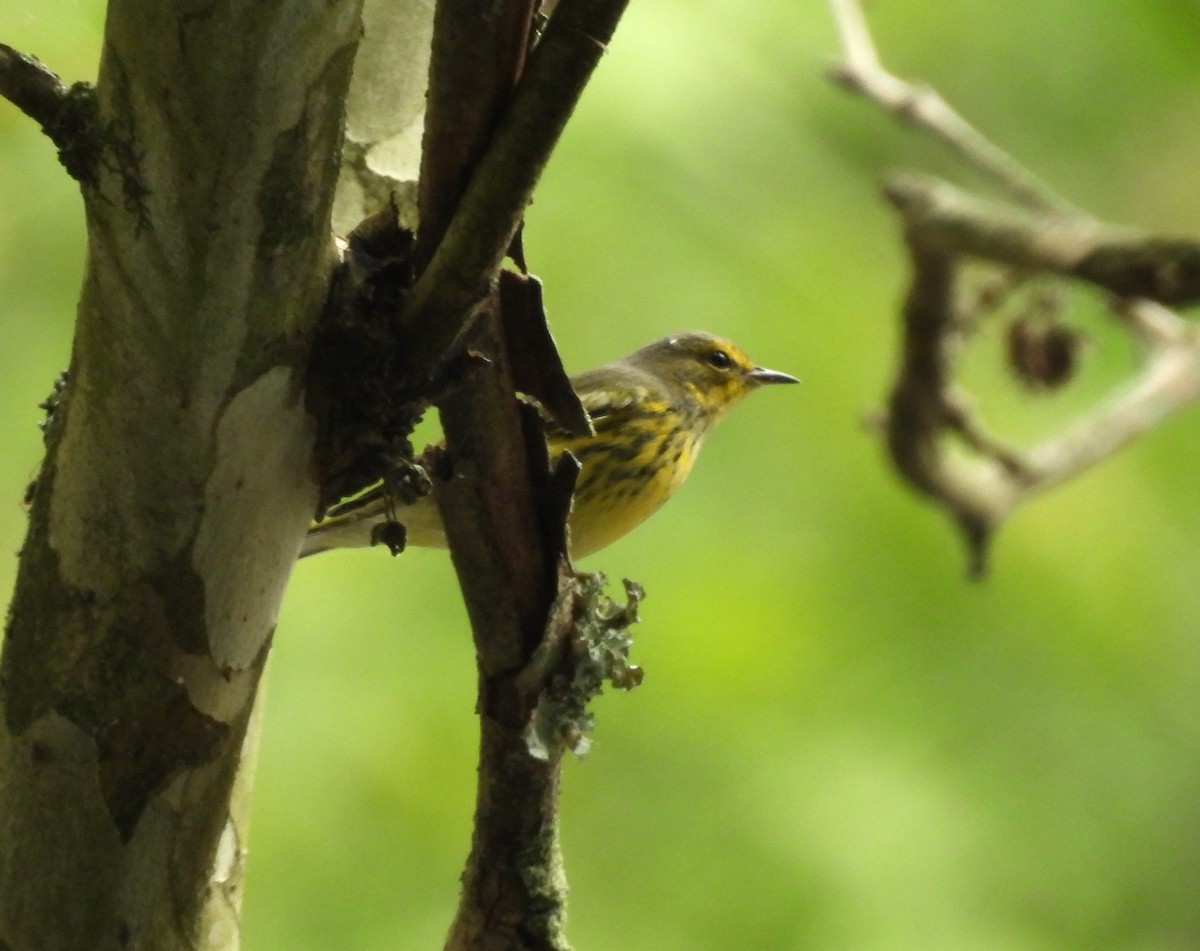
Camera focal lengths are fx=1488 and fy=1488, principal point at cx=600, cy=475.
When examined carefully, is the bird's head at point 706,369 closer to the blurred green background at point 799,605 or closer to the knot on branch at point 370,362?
the blurred green background at point 799,605

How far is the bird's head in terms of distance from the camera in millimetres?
3928

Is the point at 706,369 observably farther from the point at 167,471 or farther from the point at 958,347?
the point at 167,471

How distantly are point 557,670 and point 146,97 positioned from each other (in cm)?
72

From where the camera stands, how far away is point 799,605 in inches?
184

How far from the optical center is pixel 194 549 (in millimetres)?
1392

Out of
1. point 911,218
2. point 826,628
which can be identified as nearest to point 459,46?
point 911,218

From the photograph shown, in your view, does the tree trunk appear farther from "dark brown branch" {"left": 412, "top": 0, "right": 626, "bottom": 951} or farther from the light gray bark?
"dark brown branch" {"left": 412, "top": 0, "right": 626, "bottom": 951}

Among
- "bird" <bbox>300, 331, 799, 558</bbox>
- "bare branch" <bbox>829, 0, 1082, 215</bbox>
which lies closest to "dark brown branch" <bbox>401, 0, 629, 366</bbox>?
"bird" <bbox>300, 331, 799, 558</bbox>

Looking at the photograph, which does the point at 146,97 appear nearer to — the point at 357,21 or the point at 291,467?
the point at 357,21

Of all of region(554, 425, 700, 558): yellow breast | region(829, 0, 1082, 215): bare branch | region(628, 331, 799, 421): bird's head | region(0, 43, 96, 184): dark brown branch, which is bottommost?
region(0, 43, 96, 184): dark brown branch

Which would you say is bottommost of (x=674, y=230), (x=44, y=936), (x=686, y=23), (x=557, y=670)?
(x=44, y=936)

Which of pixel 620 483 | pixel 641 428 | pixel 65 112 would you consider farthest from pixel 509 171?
pixel 641 428

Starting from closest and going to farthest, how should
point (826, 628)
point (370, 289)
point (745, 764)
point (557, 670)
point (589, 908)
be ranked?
point (370, 289) < point (557, 670) < point (589, 908) < point (745, 764) < point (826, 628)

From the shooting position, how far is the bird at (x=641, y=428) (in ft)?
11.0
